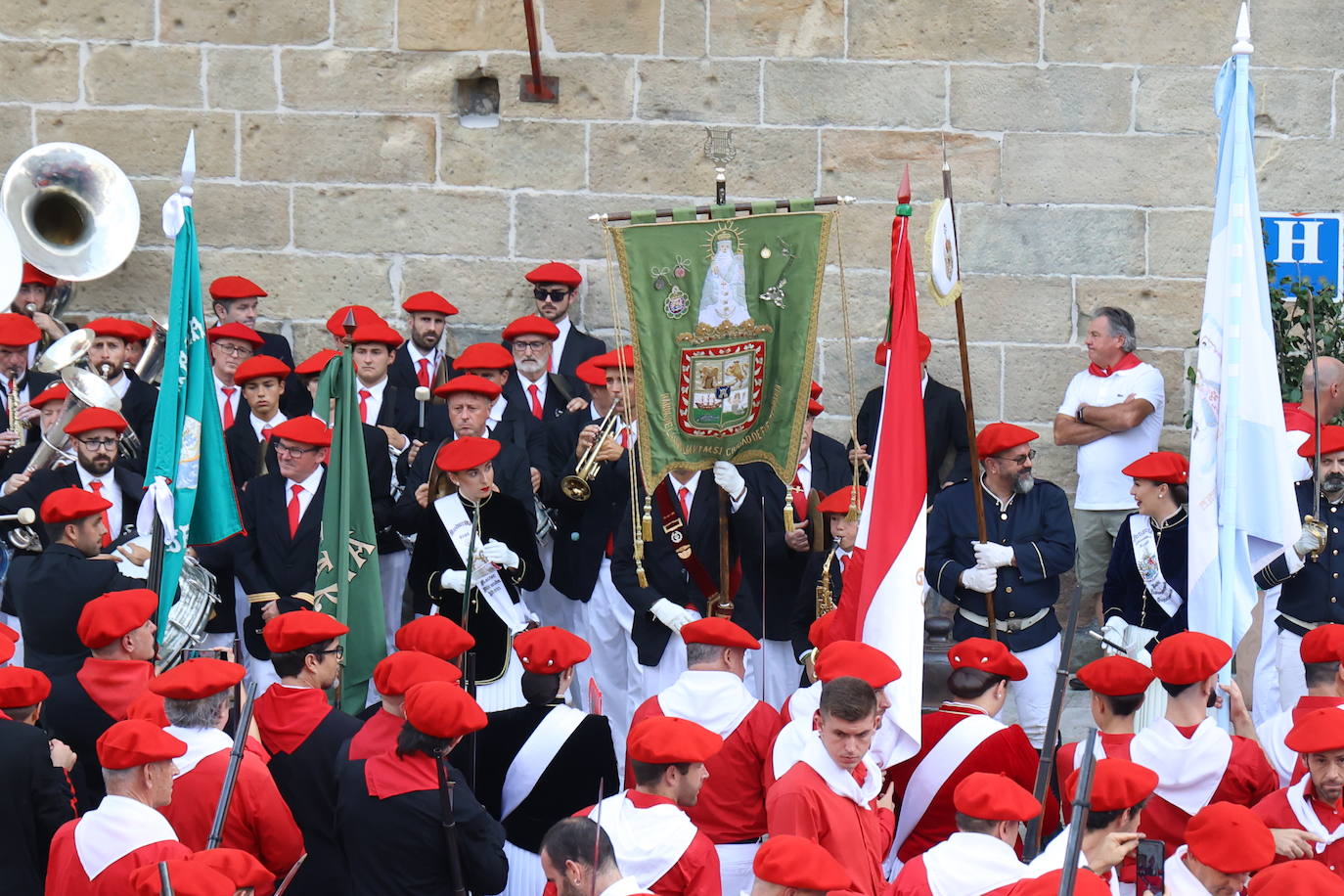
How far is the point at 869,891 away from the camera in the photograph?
6.04 m

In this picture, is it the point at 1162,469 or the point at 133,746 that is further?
the point at 1162,469

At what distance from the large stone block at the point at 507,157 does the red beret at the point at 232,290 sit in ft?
4.65

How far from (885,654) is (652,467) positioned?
81.7 inches

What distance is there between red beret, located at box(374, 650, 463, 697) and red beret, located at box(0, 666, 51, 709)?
126 cm

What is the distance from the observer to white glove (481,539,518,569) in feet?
30.3

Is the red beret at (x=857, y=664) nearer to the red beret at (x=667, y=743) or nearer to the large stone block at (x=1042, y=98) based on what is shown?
the red beret at (x=667, y=743)

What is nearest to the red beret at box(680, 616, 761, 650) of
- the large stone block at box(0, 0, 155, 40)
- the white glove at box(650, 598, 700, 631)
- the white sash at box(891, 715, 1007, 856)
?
the white sash at box(891, 715, 1007, 856)

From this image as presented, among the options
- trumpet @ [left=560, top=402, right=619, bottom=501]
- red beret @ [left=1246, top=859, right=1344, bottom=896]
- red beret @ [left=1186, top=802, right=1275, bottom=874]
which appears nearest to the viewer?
red beret @ [left=1246, top=859, right=1344, bottom=896]

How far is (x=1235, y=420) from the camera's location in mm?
8531

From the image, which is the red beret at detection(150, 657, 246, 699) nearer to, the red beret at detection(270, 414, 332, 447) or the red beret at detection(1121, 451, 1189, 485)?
the red beret at detection(270, 414, 332, 447)

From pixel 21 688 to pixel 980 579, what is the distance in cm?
473

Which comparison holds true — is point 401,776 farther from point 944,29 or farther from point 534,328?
point 944,29

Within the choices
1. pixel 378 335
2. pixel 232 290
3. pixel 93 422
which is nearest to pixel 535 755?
pixel 93 422

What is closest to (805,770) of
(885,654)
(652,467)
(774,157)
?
(885,654)
